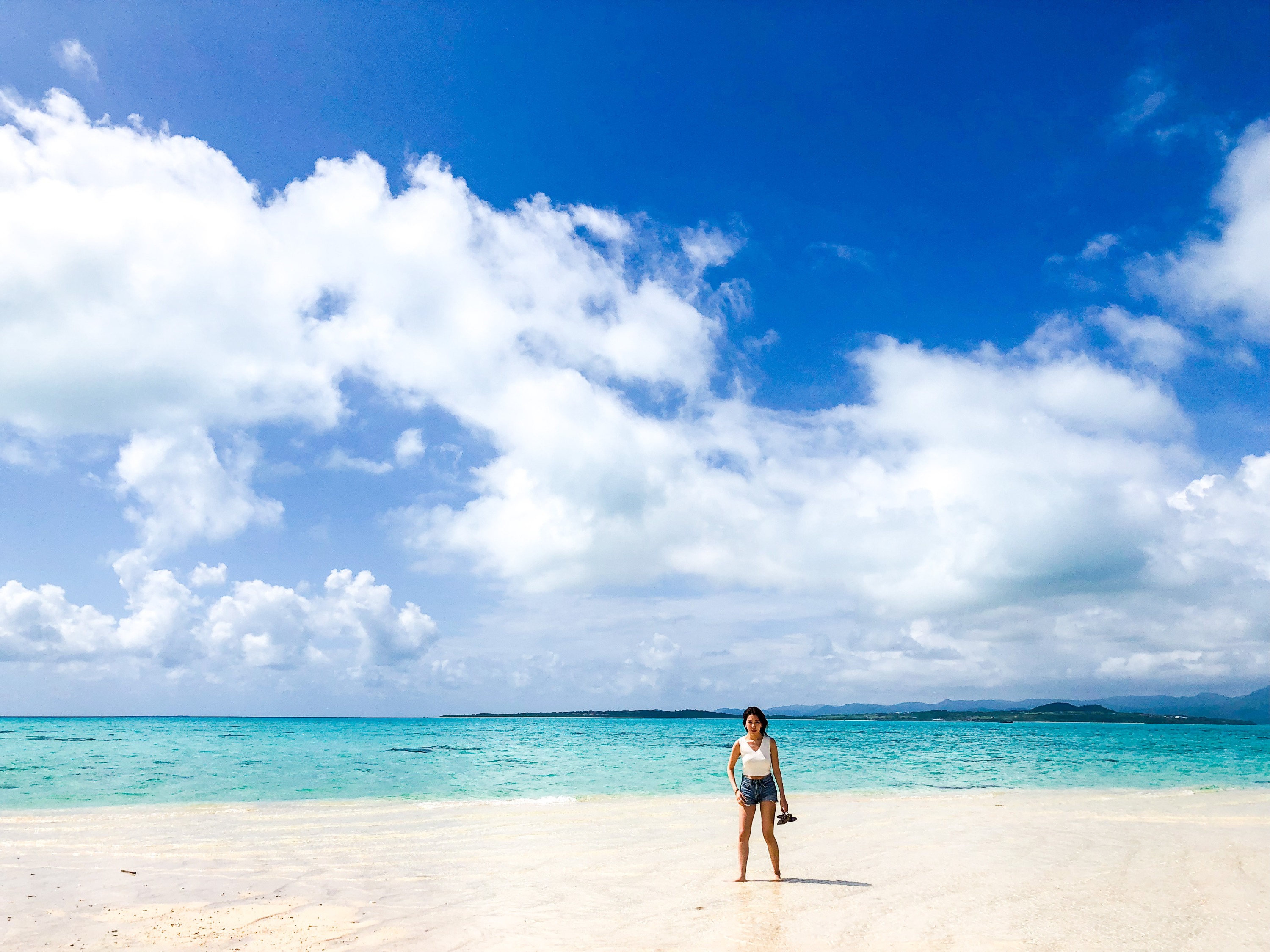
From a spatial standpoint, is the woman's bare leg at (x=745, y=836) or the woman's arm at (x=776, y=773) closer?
the woman's arm at (x=776, y=773)

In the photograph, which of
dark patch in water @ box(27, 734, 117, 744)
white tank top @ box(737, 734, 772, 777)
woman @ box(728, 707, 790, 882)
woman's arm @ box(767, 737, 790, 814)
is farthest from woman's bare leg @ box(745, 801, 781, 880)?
dark patch in water @ box(27, 734, 117, 744)

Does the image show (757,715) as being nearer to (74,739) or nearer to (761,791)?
(761,791)

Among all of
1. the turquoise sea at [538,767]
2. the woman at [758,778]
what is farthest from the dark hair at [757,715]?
the turquoise sea at [538,767]

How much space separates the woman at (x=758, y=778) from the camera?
34.6ft

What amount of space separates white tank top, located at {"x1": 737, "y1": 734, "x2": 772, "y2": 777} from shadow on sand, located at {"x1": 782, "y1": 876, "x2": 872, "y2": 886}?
1.95 m

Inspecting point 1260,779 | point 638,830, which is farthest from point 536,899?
point 1260,779

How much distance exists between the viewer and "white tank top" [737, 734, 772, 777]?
10555 mm

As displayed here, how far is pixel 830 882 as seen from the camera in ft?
36.7

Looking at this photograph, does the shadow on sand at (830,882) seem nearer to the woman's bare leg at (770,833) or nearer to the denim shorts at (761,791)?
the woman's bare leg at (770,833)

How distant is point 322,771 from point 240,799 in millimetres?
12463

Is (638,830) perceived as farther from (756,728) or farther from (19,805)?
(19,805)

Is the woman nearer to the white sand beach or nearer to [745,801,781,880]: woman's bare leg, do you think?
[745,801,781,880]: woman's bare leg

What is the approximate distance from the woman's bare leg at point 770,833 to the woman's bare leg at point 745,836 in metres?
0.03

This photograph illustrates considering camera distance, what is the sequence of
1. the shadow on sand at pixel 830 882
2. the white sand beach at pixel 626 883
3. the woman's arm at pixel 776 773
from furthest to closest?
1. the shadow on sand at pixel 830 882
2. the woman's arm at pixel 776 773
3. the white sand beach at pixel 626 883
